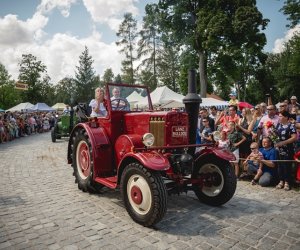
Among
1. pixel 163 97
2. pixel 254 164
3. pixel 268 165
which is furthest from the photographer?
pixel 163 97

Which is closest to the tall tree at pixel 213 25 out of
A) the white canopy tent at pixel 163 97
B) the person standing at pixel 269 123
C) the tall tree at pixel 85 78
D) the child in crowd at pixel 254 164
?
the white canopy tent at pixel 163 97

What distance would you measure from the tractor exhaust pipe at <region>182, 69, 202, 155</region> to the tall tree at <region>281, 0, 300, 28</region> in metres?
28.9

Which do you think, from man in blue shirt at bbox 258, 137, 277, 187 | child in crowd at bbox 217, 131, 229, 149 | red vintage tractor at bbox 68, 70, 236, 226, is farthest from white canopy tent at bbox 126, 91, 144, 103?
man in blue shirt at bbox 258, 137, 277, 187

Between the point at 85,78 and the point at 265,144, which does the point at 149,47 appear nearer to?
the point at 85,78

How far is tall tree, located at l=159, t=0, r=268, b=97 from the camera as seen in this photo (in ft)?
70.3

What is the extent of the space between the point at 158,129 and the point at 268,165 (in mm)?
3024

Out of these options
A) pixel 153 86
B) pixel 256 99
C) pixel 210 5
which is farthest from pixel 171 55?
pixel 210 5

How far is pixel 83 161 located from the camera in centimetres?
575

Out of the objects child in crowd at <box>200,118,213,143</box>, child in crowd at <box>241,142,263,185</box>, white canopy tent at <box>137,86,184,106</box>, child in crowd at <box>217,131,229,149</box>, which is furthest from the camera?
white canopy tent at <box>137,86,184,106</box>

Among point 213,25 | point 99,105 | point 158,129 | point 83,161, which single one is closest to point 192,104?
point 158,129

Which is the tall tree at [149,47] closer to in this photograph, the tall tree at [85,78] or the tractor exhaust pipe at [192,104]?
the tall tree at [85,78]

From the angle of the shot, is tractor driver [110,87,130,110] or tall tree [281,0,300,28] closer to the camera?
tractor driver [110,87,130,110]

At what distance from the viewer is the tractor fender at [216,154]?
4.48 m

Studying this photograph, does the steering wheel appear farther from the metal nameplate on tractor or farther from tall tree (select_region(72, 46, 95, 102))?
tall tree (select_region(72, 46, 95, 102))
